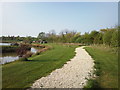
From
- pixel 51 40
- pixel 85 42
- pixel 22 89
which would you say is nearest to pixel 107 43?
pixel 85 42

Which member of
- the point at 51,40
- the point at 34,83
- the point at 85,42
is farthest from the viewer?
the point at 51,40

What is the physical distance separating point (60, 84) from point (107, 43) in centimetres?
1667

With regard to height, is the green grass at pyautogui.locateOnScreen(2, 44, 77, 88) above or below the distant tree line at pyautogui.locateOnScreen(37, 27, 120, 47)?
below

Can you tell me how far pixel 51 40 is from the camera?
45.9 m

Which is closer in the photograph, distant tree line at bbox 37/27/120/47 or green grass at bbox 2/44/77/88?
green grass at bbox 2/44/77/88

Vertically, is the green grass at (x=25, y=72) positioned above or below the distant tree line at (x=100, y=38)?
below

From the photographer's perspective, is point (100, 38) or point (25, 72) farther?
point (100, 38)

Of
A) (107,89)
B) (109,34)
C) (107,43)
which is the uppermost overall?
(109,34)

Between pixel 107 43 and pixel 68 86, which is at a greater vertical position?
pixel 107 43

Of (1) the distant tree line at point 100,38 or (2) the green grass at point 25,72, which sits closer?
(2) the green grass at point 25,72

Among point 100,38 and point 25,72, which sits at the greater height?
point 100,38

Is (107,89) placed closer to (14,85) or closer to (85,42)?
(14,85)

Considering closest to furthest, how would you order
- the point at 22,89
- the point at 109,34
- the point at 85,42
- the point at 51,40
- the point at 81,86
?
the point at 22,89 → the point at 81,86 → the point at 109,34 → the point at 85,42 → the point at 51,40

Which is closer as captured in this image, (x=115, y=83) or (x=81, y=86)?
(x=81, y=86)
